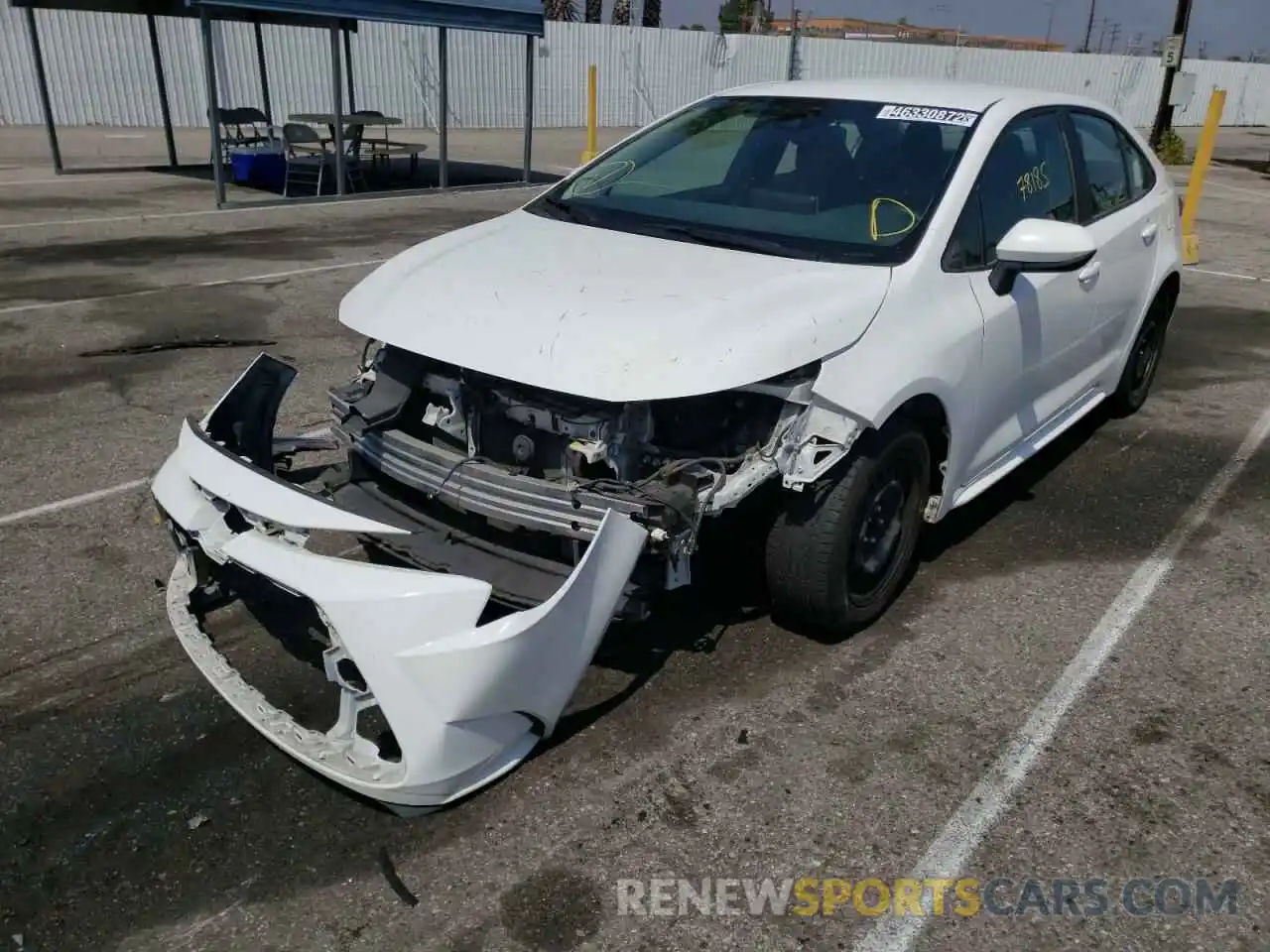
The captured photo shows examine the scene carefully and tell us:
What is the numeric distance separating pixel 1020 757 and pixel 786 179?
2.27 meters

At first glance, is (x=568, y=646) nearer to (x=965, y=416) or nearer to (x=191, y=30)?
(x=965, y=416)

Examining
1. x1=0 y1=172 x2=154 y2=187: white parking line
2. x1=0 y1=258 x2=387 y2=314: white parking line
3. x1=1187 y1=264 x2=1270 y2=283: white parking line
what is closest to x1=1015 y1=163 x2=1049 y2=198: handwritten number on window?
x1=0 y1=258 x2=387 y2=314: white parking line

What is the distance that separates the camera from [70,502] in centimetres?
462

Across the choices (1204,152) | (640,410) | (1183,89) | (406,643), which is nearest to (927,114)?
(640,410)

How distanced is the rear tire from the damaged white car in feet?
4.93

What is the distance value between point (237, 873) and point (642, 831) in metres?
1.03

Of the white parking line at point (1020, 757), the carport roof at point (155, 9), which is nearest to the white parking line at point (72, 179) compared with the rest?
the carport roof at point (155, 9)

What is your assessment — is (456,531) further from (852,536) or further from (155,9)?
(155,9)

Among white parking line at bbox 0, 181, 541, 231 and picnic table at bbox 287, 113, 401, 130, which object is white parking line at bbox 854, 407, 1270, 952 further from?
picnic table at bbox 287, 113, 401, 130

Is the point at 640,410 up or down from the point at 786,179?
down

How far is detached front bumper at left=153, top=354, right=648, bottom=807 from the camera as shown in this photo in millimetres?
2539

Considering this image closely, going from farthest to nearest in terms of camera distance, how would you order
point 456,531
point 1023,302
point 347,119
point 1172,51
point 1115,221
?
point 1172,51 < point 347,119 < point 1115,221 < point 1023,302 < point 456,531

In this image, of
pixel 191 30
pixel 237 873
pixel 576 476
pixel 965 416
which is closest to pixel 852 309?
pixel 965 416

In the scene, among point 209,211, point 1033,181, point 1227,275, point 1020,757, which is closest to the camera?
point 1020,757
